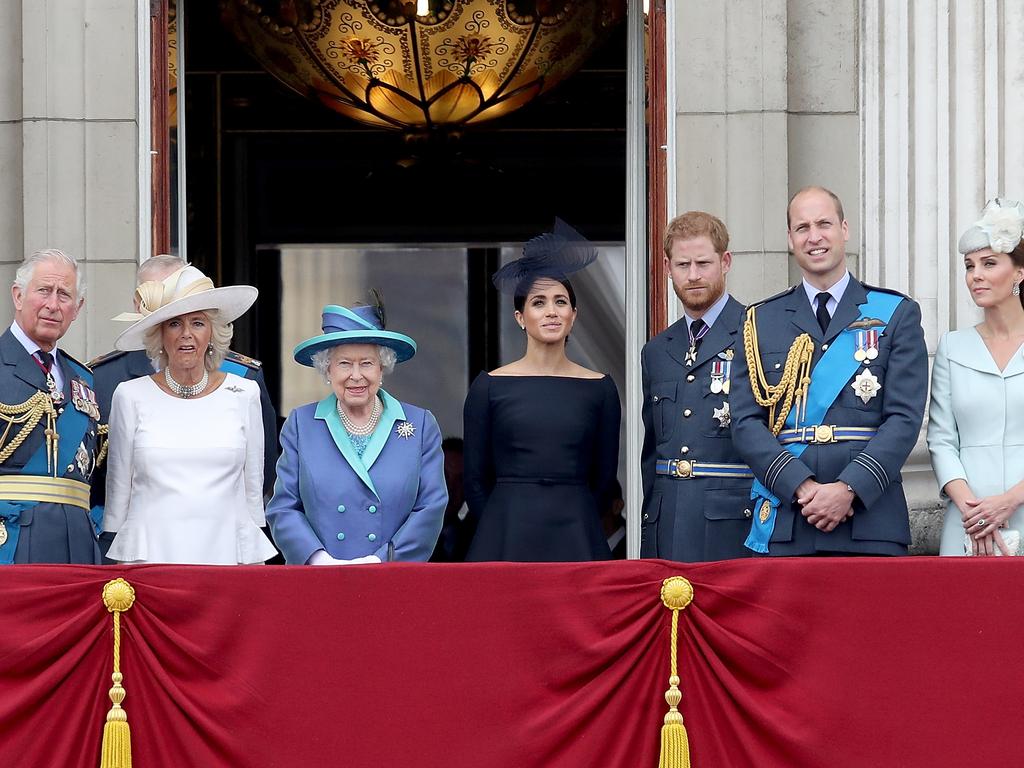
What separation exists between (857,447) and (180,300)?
2120 millimetres

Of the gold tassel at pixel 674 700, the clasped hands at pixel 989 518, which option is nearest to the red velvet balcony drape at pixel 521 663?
the gold tassel at pixel 674 700

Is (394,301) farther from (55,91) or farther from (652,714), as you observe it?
(652,714)

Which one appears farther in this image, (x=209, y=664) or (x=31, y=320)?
(x=31, y=320)

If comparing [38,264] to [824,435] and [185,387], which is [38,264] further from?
[824,435]

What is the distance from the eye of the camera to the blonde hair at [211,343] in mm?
5992

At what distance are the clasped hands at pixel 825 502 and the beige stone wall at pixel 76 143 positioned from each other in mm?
3283

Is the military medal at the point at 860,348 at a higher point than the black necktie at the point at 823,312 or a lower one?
lower

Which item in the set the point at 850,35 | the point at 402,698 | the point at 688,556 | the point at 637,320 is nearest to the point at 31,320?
the point at 402,698

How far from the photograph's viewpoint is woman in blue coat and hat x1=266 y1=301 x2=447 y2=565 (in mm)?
5879

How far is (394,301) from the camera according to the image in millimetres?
13008

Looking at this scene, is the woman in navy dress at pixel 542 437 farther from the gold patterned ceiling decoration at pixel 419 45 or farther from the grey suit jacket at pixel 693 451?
the gold patterned ceiling decoration at pixel 419 45

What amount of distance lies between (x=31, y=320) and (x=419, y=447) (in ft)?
4.11

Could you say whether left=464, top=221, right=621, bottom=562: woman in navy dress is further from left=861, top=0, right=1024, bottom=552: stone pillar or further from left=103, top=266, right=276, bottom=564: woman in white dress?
left=861, top=0, right=1024, bottom=552: stone pillar

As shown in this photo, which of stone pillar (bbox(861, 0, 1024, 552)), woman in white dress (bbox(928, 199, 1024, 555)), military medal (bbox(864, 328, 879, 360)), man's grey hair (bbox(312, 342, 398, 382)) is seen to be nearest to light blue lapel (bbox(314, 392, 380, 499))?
man's grey hair (bbox(312, 342, 398, 382))
